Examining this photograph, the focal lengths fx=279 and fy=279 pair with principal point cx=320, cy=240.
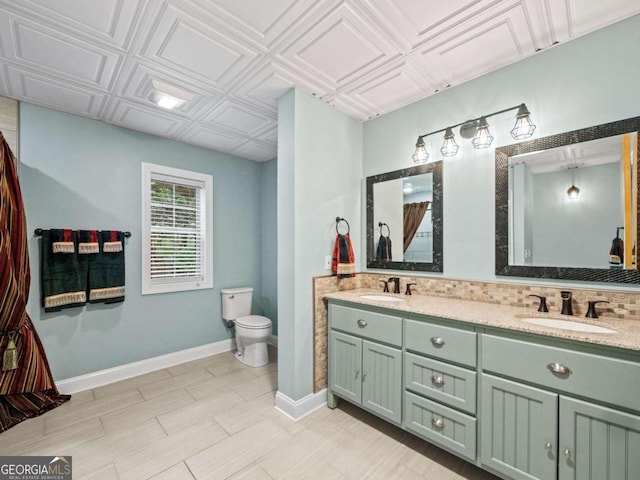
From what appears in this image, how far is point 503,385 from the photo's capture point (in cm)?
141

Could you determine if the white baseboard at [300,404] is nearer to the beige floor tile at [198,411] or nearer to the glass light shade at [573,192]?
the beige floor tile at [198,411]

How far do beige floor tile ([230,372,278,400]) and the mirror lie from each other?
1.47 metres

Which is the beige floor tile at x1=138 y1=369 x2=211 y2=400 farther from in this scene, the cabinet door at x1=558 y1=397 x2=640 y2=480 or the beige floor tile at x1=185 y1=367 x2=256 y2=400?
the cabinet door at x1=558 y1=397 x2=640 y2=480

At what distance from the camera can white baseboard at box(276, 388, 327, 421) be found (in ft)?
6.99

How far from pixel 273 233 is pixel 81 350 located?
2267 millimetres

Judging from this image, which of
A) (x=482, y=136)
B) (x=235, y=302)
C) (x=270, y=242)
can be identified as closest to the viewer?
(x=482, y=136)

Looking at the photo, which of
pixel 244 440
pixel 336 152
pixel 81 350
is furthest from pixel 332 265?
→ pixel 81 350

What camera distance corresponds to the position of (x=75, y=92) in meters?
2.17

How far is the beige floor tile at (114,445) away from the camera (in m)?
1.67

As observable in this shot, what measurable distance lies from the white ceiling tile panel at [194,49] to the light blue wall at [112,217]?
4.57 ft

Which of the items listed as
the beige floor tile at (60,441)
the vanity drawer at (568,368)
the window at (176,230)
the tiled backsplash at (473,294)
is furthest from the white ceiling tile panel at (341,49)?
the beige floor tile at (60,441)

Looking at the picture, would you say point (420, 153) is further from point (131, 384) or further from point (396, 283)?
point (131, 384)

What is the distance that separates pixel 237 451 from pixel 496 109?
9.48 feet

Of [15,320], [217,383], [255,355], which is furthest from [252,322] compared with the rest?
[15,320]
